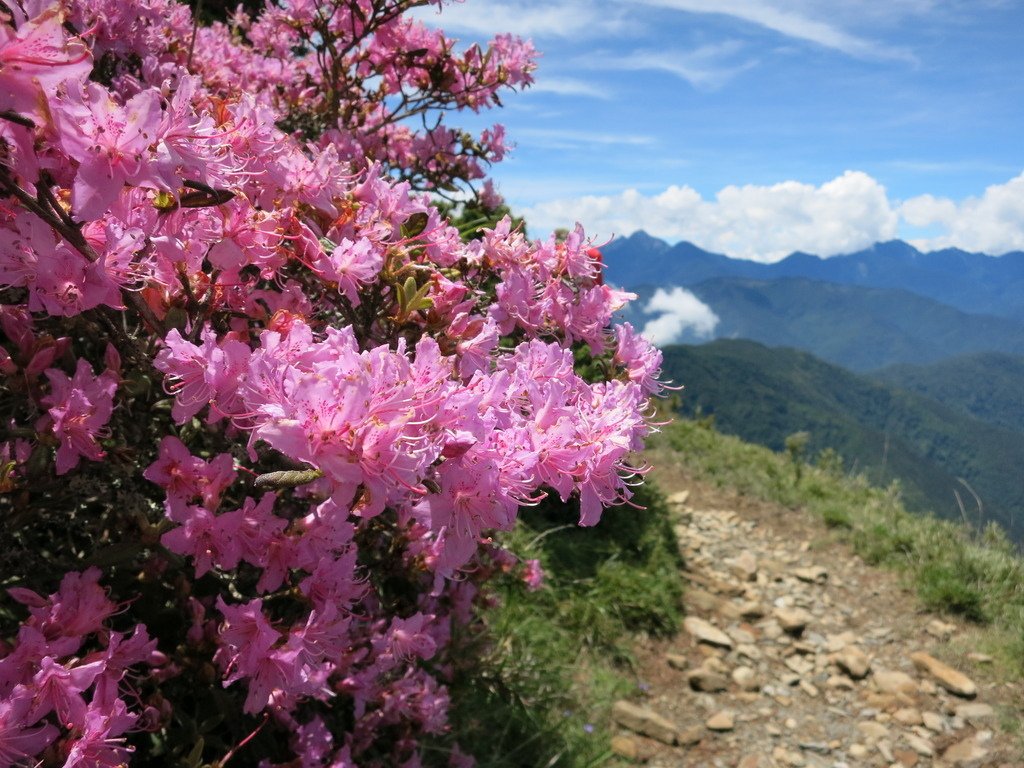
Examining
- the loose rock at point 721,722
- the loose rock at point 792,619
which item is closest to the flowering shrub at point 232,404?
the loose rock at point 721,722

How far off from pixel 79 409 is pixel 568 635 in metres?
3.80

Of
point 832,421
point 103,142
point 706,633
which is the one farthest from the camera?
point 832,421

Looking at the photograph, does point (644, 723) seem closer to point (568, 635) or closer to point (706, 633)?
point (568, 635)

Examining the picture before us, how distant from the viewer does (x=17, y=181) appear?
1.03 meters

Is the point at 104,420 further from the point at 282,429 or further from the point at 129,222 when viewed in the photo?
the point at 282,429

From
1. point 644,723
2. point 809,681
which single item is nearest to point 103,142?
point 644,723

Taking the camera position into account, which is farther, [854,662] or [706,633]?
[706,633]

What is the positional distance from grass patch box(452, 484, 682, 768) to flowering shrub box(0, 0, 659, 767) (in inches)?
53.8

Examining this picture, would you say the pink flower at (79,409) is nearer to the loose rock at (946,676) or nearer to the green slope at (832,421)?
the loose rock at (946,676)

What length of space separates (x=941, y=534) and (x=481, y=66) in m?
5.40

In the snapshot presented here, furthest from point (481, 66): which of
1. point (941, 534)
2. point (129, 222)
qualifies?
point (941, 534)

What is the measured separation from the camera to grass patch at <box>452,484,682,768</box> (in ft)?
Result: 11.4

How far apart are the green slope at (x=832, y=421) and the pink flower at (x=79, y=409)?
105 m

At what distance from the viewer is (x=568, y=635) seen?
4.65 meters
